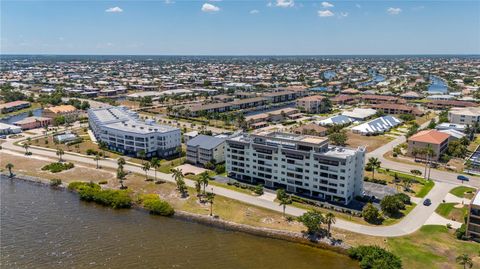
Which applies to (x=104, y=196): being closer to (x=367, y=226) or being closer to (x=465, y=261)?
(x=367, y=226)

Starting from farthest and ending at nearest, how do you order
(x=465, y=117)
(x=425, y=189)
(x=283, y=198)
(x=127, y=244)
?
(x=465, y=117), (x=425, y=189), (x=283, y=198), (x=127, y=244)

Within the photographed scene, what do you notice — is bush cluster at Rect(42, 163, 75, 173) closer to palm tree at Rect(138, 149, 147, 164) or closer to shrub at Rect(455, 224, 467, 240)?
palm tree at Rect(138, 149, 147, 164)

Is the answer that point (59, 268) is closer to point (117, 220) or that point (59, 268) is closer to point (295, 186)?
point (117, 220)

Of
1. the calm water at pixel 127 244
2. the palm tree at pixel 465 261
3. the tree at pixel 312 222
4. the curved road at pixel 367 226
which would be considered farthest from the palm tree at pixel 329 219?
the palm tree at pixel 465 261

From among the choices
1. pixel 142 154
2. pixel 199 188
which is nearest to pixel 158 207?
pixel 199 188

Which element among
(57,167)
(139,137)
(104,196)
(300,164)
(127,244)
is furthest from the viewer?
(139,137)

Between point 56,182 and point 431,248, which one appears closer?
point 431,248

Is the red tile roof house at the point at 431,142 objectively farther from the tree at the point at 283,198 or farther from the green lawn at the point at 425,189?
the tree at the point at 283,198
